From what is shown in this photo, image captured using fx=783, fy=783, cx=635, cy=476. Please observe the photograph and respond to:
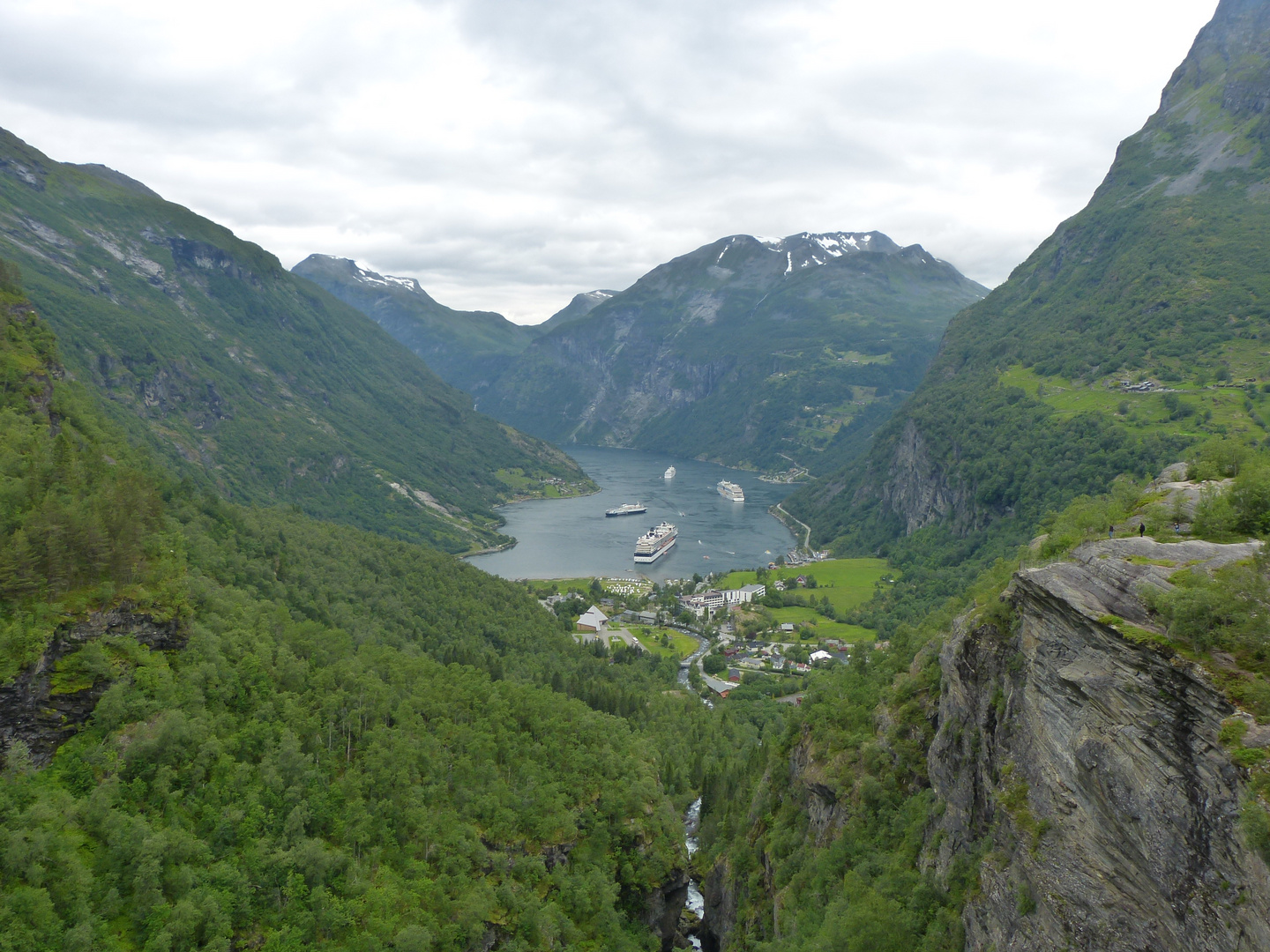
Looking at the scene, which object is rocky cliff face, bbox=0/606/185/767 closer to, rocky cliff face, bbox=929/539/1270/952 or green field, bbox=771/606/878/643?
rocky cliff face, bbox=929/539/1270/952

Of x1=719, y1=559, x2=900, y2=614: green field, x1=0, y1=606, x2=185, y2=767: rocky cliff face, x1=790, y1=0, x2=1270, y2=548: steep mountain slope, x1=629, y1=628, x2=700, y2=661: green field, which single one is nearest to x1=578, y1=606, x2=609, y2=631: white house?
x1=629, y1=628, x2=700, y2=661: green field

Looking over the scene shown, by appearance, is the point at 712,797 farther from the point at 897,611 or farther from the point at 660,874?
the point at 897,611

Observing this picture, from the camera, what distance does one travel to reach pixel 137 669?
140 feet

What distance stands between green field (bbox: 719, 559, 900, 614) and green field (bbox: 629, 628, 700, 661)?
27561mm

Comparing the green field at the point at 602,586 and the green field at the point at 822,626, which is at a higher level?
the green field at the point at 822,626

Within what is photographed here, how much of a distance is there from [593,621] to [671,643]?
15142mm

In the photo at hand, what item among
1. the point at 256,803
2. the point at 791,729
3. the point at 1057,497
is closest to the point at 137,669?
the point at 256,803

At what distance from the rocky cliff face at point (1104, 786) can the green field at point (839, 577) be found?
117509 millimetres

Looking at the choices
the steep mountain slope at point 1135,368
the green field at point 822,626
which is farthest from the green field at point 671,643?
the steep mountain slope at point 1135,368

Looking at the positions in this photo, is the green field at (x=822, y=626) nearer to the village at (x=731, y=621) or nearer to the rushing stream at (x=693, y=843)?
the village at (x=731, y=621)

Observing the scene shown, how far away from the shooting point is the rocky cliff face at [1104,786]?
18156 millimetres

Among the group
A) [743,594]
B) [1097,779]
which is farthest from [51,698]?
[743,594]

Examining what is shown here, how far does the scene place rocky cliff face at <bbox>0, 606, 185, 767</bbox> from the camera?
37.2 meters

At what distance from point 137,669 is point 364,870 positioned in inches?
649
